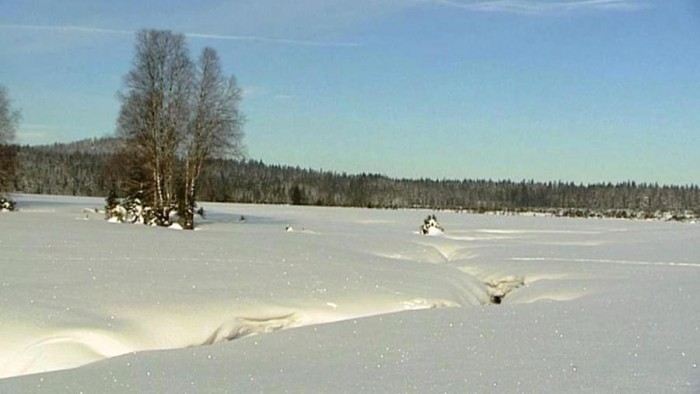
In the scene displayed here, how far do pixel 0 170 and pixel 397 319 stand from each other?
3273cm

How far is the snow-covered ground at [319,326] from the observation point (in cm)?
603

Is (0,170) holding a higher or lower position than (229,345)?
higher

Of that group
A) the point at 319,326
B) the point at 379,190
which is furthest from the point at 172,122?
the point at 379,190

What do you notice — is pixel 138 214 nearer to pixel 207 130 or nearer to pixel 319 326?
pixel 207 130

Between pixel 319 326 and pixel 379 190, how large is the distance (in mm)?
138829

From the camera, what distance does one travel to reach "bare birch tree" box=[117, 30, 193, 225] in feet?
92.1

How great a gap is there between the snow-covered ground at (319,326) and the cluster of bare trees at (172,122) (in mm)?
12934

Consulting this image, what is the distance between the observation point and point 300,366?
6.50 metres

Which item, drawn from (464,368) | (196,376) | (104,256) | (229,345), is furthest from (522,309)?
(104,256)

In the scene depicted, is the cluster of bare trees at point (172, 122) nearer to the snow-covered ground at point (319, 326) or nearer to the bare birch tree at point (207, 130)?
the bare birch tree at point (207, 130)

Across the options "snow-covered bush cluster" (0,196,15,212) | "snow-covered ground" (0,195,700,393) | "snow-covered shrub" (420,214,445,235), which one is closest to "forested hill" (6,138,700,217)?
"snow-covered bush cluster" (0,196,15,212)

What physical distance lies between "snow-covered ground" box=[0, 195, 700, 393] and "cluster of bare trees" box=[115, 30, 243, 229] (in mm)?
12934

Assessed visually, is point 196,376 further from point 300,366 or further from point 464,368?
point 464,368

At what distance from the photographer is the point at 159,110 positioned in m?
28.2
